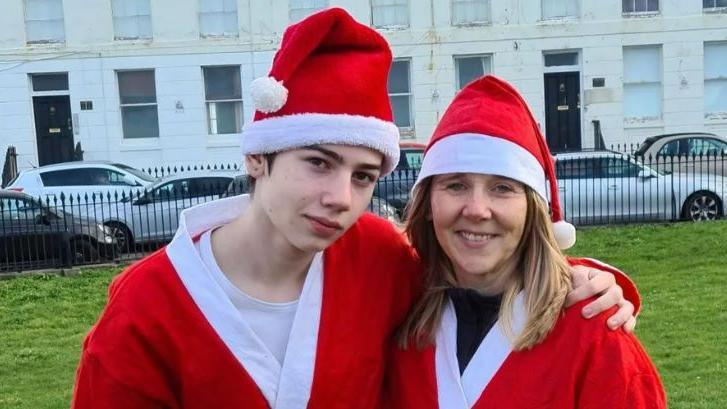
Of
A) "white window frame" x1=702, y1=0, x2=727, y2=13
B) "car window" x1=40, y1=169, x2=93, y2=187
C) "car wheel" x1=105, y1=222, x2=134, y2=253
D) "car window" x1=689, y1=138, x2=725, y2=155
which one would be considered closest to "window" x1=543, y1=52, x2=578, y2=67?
"white window frame" x1=702, y1=0, x2=727, y2=13

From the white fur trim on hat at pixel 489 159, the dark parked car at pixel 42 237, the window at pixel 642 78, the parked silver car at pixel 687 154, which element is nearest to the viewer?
the white fur trim on hat at pixel 489 159

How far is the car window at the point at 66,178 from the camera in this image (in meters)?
16.4

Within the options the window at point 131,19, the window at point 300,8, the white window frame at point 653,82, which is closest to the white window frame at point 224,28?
the window at point 131,19

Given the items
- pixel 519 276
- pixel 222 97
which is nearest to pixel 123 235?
pixel 222 97

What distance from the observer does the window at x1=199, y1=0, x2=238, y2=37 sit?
2272 centimetres

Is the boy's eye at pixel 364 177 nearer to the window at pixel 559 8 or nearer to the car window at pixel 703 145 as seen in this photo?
the car window at pixel 703 145

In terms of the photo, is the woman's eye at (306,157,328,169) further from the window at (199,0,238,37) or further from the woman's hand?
the window at (199,0,238,37)

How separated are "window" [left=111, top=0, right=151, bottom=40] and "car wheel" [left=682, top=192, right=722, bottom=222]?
51.8ft

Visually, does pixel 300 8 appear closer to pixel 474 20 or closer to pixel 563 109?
pixel 474 20

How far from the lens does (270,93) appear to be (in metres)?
2.19

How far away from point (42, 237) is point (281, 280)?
405 inches

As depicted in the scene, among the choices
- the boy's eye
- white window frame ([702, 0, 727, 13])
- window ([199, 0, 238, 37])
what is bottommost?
the boy's eye

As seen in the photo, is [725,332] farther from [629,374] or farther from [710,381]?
[629,374]

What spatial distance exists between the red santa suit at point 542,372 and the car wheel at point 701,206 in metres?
12.3
